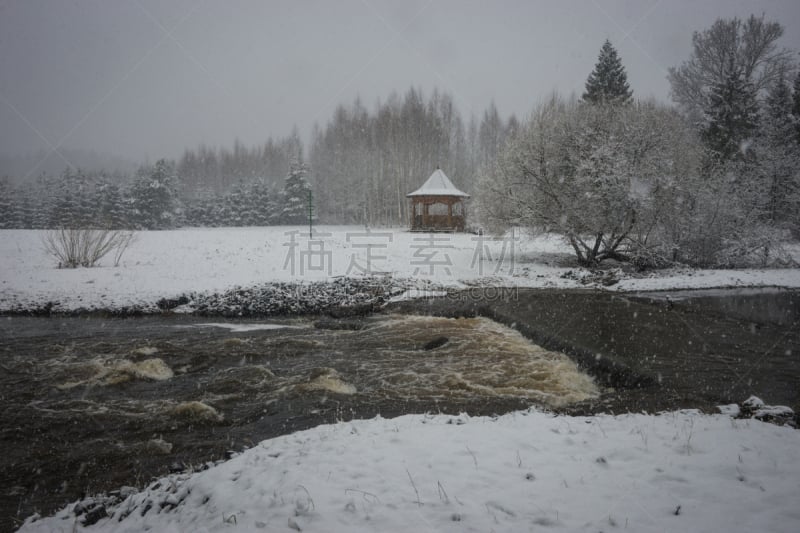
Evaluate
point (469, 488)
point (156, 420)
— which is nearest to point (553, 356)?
Result: point (469, 488)

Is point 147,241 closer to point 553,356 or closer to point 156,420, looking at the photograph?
point 156,420

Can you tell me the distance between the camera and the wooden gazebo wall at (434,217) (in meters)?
34.1

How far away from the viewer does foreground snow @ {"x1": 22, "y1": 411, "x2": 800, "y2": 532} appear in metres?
3.29

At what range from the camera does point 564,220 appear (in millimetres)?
18672

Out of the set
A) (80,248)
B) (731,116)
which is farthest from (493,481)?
(731,116)

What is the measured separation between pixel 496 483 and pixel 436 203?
1254 inches

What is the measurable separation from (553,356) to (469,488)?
5.60 meters

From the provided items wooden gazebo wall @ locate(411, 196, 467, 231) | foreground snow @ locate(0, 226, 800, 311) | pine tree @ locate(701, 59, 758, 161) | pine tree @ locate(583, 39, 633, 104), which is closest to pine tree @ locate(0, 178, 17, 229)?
foreground snow @ locate(0, 226, 800, 311)

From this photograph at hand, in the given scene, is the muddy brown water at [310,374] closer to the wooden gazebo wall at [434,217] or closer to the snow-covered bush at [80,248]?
the snow-covered bush at [80,248]

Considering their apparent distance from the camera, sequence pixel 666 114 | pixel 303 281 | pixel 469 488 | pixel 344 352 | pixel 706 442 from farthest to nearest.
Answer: pixel 666 114 < pixel 303 281 < pixel 344 352 < pixel 706 442 < pixel 469 488

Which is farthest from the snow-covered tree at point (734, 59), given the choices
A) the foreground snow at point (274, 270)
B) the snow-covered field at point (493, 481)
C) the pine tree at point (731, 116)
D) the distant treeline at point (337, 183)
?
the snow-covered field at point (493, 481)

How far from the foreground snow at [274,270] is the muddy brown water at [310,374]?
73.8 inches

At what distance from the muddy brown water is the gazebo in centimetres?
2211

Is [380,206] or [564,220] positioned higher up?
[380,206]
